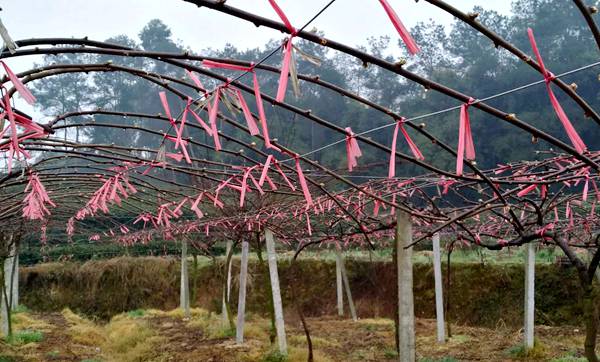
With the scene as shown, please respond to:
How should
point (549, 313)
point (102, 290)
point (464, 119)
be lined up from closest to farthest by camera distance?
1. point (464, 119)
2. point (549, 313)
3. point (102, 290)

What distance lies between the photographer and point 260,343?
6496mm

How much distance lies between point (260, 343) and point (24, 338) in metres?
3.06

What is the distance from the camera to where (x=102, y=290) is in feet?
41.4

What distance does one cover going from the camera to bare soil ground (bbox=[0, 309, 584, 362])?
18.8 ft

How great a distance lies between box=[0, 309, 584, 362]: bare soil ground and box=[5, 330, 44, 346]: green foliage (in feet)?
0.35

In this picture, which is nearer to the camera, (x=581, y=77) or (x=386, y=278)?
(x=386, y=278)

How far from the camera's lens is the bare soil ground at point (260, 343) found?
5.73 meters

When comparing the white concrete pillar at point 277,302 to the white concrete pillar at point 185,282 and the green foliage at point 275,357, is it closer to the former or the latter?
the green foliage at point 275,357

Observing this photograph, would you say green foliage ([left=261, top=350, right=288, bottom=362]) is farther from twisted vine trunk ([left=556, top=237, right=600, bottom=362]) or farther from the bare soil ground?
twisted vine trunk ([left=556, top=237, right=600, bottom=362])

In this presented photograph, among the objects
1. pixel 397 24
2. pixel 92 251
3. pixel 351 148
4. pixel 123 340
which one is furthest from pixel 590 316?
pixel 92 251

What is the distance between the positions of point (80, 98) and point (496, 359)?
19.4 meters

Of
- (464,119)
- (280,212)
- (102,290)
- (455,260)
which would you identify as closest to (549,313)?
(455,260)

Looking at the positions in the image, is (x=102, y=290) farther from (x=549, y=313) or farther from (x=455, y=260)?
(x=549, y=313)

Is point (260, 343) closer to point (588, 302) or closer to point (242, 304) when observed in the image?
point (242, 304)
